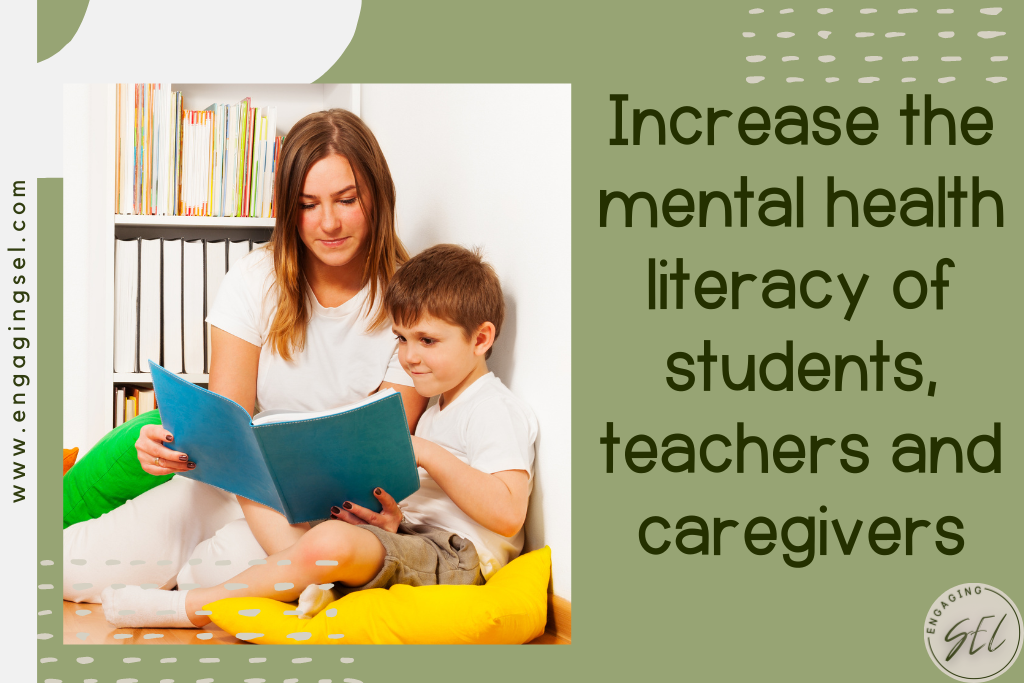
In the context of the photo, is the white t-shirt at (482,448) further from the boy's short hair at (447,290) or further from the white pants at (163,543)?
the white pants at (163,543)

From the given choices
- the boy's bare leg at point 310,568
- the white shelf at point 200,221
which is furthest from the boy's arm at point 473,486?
the white shelf at point 200,221

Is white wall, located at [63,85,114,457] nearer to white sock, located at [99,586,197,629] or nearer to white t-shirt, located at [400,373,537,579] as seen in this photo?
white sock, located at [99,586,197,629]

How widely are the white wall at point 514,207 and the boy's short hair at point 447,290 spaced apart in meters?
0.05

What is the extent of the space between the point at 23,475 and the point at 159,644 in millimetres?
294

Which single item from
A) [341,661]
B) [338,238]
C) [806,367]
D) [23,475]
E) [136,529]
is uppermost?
[338,238]

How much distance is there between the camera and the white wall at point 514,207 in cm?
106

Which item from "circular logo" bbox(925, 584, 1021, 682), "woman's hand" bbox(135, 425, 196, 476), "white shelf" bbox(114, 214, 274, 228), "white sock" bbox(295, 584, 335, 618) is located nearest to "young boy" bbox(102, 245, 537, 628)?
"white sock" bbox(295, 584, 335, 618)

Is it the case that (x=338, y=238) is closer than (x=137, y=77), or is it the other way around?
(x=137, y=77)

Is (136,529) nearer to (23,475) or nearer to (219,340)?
(23,475)

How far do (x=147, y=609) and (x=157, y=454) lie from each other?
212 millimetres

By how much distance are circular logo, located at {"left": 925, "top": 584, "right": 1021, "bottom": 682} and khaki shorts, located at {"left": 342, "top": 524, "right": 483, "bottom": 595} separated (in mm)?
612

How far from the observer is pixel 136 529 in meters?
1.14

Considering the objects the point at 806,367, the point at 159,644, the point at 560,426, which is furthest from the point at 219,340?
the point at 806,367

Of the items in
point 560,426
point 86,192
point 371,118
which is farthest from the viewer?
point 371,118
